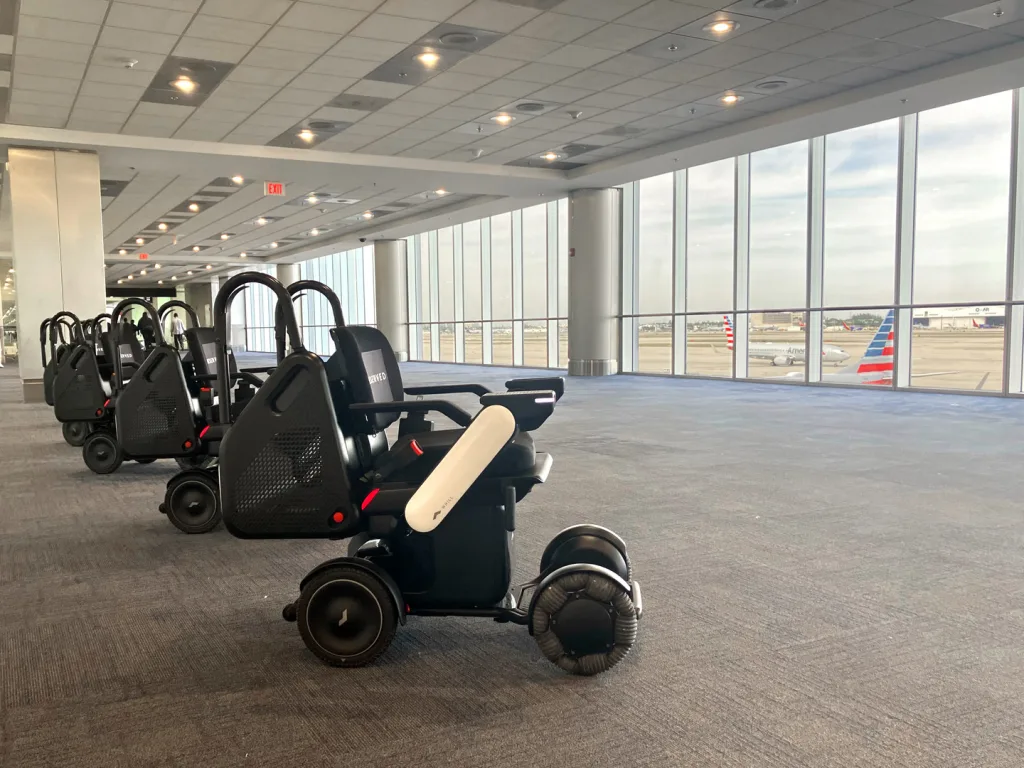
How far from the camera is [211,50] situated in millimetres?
7848

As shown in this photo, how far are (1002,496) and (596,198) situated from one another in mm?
11484

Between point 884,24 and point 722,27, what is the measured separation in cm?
145

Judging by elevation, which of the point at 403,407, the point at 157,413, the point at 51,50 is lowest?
the point at 157,413

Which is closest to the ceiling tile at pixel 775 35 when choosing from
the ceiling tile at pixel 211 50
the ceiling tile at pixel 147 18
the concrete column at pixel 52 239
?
the ceiling tile at pixel 211 50

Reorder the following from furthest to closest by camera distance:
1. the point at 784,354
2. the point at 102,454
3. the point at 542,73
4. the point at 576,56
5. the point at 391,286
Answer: the point at 391,286 < the point at 784,354 < the point at 542,73 < the point at 576,56 < the point at 102,454

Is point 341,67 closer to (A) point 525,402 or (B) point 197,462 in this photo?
(B) point 197,462

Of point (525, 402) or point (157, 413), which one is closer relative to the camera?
point (525, 402)

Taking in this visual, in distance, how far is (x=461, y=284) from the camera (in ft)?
74.0

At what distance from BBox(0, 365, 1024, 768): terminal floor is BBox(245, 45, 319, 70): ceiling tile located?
4.90 metres

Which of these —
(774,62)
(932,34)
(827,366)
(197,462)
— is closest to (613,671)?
(197,462)

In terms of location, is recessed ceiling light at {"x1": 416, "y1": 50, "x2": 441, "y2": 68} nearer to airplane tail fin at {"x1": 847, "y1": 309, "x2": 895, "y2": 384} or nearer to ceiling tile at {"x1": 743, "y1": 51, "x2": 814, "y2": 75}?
ceiling tile at {"x1": 743, "y1": 51, "x2": 814, "y2": 75}

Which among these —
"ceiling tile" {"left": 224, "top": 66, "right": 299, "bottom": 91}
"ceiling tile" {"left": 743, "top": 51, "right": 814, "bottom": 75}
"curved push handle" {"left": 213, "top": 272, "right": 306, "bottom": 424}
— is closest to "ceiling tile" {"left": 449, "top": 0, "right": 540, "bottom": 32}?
"ceiling tile" {"left": 224, "top": 66, "right": 299, "bottom": 91}

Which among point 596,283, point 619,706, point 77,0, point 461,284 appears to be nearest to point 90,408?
point 77,0

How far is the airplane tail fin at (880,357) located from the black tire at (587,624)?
1087 cm
